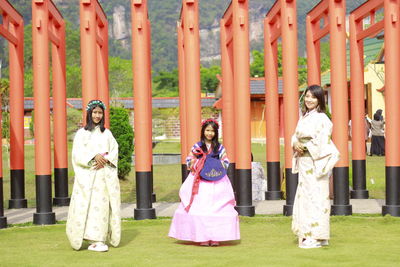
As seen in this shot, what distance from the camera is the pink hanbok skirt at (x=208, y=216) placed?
27.0ft

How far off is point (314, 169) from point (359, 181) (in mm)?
5527

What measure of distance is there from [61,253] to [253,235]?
8.11ft

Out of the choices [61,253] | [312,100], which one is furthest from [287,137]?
[61,253]

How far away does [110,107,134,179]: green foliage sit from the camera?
56.4 feet

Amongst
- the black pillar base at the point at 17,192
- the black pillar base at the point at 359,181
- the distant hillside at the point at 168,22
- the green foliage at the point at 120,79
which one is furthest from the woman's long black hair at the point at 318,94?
the distant hillside at the point at 168,22

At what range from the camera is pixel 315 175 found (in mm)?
7914

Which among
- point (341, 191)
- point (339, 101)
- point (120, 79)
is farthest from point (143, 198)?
point (120, 79)

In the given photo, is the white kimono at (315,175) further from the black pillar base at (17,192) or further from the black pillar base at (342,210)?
the black pillar base at (17,192)

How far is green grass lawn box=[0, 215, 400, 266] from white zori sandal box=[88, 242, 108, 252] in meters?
0.09

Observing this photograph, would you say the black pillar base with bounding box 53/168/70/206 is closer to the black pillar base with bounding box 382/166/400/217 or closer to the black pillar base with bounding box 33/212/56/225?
the black pillar base with bounding box 33/212/56/225

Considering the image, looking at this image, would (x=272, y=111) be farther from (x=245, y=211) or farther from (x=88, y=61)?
(x=88, y=61)

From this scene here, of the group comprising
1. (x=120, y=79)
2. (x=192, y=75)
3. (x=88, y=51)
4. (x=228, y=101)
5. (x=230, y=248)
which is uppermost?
(x=120, y=79)

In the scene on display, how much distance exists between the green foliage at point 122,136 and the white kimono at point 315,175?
962 centimetres

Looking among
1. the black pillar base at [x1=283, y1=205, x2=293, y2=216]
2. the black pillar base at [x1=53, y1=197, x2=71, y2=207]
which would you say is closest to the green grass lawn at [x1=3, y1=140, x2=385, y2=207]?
the black pillar base at [x1=53, y1=197, x2=71, y2=207]
